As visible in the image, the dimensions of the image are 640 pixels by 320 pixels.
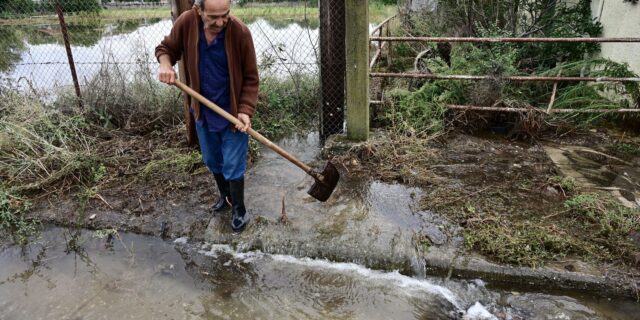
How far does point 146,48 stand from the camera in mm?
5926

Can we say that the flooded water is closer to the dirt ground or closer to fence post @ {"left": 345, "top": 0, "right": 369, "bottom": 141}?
the dirt ground

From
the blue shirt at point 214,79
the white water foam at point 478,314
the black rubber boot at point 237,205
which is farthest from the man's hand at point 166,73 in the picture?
the white water foam at point 478,314

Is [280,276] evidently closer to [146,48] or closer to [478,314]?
[478,314]

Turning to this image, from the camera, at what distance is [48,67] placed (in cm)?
650

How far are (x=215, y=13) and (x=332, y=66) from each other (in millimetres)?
2252

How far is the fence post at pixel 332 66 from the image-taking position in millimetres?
4777

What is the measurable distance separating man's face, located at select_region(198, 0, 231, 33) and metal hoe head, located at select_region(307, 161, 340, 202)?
4.77 feet

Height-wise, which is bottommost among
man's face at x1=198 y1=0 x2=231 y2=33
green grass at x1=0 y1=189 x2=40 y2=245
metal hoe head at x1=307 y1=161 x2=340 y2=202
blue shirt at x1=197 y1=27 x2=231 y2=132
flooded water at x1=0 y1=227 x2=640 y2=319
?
flooded water at x1=0 y1=227 x2=640 y2=319

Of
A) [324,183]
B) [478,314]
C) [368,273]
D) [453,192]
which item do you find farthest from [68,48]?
[478,314]

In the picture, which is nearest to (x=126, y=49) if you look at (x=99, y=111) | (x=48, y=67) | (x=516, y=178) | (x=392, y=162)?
(x=99, y=111)

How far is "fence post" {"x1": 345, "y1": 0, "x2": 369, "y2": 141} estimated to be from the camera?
447 cm

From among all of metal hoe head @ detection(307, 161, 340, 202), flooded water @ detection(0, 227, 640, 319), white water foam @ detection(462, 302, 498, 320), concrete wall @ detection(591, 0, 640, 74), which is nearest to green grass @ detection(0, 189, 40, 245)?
flooded water @ detection(0, 227, 640, 319)

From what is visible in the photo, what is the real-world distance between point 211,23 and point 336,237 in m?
1.92

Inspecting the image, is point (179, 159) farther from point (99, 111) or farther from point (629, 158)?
point (629, 158)
